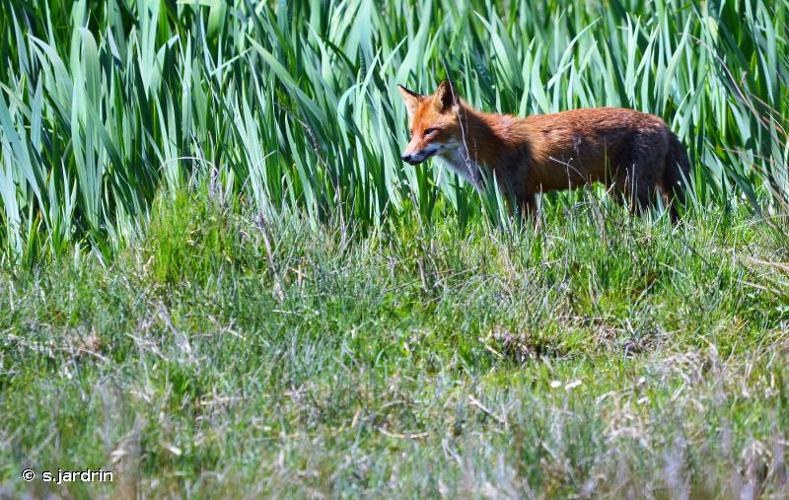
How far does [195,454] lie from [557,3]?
499cm

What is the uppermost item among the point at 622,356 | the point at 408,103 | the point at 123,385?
the point at 408,103

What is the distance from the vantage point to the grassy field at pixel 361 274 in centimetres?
301

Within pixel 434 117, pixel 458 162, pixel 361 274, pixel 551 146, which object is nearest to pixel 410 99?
pixel 434 117

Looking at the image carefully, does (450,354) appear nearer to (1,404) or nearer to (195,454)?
(195,454)

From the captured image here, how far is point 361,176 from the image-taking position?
5.02m

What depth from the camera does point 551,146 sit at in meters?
5.71

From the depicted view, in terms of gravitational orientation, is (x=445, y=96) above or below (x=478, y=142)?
above

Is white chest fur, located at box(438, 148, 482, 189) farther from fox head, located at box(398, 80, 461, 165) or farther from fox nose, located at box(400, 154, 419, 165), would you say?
fox nose, located at box(400, 154, 419, 165)

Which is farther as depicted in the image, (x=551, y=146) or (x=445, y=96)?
(x=551, y=146)

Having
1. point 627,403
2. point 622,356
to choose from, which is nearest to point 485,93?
point 622,356

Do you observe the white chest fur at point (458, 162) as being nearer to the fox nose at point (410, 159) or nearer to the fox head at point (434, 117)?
the fox head at point (434, 117)

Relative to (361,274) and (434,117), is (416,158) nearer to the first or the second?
(434,117)

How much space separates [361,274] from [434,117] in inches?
64.3

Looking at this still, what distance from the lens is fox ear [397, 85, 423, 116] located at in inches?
213
